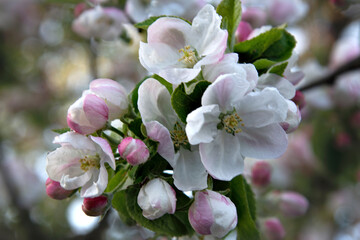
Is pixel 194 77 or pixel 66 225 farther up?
pixel 194 77

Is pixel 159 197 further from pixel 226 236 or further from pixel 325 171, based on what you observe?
pixel 325 171

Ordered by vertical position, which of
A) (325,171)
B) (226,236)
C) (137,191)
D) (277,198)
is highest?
(137,191)

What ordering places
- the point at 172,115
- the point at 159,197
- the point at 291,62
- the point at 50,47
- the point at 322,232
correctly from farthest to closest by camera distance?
the point at 50,47 < the point at 322,232 < the point at 291,62 < the point at 172,115 < the point at 159,197

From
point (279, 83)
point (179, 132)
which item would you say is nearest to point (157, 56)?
point (179, 132)

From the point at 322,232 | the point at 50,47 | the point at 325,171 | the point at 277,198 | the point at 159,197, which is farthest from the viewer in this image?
the point at 50,47

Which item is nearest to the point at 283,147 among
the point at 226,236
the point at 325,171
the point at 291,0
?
the point at 226,236

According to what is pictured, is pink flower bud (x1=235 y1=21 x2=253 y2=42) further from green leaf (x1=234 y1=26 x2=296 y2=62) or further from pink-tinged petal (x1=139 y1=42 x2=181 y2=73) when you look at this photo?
pink-tinged petal (x1=139 y1=42 x2=181 y2=73)
